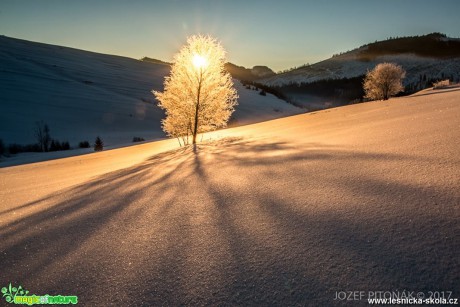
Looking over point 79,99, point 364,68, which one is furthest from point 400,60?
point 79,99

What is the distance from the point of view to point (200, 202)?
2.87 meters

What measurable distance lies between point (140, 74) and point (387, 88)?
47.9 meters

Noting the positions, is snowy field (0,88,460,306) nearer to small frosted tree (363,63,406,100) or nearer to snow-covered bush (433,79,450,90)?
snow-covered bush (433,79,450,90)

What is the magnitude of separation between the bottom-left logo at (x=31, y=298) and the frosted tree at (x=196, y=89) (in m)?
11.8

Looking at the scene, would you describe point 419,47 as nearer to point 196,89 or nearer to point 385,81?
point 385,81

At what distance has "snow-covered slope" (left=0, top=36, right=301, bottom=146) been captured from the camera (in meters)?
29.4

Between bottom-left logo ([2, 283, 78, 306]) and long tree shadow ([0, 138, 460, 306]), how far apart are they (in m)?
0.05

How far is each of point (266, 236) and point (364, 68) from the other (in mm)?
153034

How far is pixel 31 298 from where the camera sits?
1717 mm

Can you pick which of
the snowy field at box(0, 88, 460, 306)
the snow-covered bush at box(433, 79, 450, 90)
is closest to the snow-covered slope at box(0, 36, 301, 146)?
the snow-covered bush at box(433, 79, 450, 90)

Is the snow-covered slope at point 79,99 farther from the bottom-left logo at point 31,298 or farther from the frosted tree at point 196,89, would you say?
the bottom-left logo at point 31,298

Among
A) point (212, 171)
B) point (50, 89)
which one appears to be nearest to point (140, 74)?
point (50, 89)

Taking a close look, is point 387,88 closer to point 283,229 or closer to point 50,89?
point 283,229

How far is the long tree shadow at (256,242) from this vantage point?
1387 millimetres
